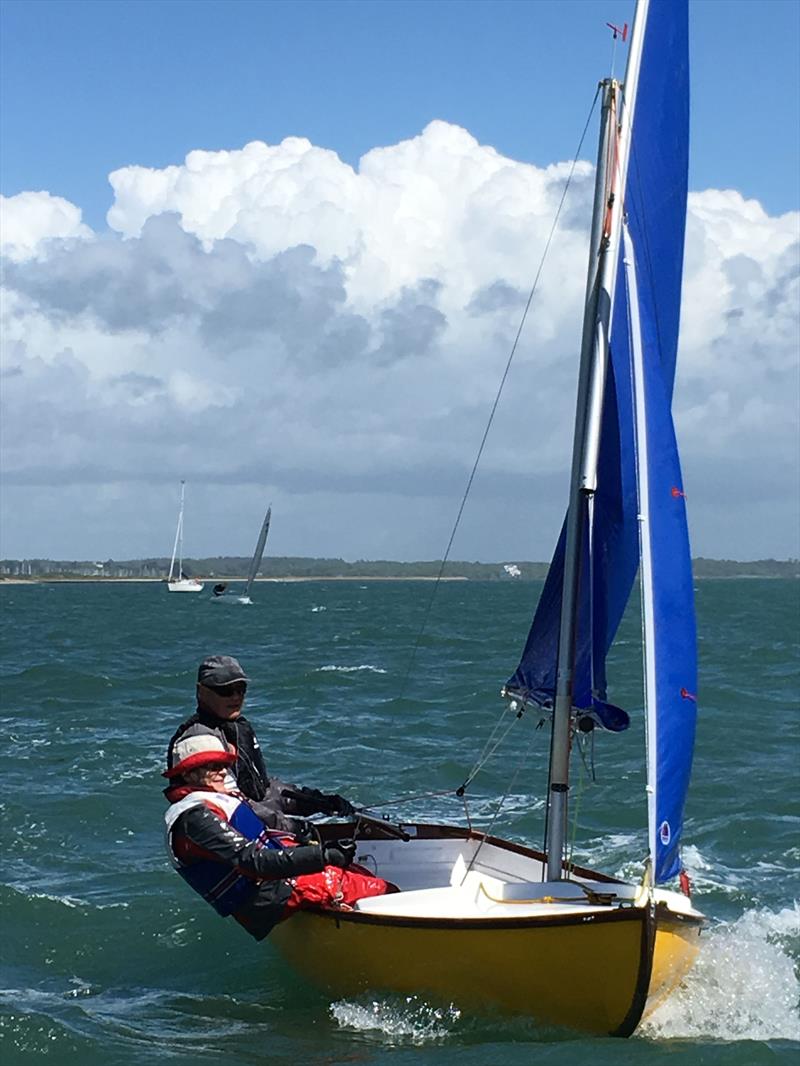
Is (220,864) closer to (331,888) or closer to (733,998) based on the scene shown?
(331,888)

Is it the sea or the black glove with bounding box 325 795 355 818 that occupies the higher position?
the black glove with bounding box 325 795 355 818

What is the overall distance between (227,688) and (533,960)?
205 centimetres

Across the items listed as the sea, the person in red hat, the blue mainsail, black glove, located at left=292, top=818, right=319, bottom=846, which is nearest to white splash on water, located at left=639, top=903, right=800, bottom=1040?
the sea

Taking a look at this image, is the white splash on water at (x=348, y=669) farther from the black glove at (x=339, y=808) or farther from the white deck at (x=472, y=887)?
the black glove at (x=339, y=808)

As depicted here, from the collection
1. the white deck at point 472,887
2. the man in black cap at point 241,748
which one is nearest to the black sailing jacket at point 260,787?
the man in black cap at point 241,748

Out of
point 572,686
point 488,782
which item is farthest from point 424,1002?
point 488,782

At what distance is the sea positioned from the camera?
7191mm

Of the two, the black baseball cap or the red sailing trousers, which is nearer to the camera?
the black baseball cap

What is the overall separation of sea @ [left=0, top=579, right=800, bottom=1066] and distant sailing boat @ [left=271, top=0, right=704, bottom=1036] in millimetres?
260

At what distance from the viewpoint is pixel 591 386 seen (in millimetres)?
7562

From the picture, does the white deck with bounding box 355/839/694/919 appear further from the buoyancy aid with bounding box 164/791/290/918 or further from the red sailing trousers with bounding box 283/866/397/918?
the buoyancy aid with bounding box 164/791/290/918

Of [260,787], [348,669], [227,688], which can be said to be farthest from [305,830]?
[348,669]

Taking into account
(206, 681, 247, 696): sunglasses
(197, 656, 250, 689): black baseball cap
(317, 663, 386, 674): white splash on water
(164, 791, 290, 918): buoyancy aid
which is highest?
(197, 656, 250, 689): black baseball cap

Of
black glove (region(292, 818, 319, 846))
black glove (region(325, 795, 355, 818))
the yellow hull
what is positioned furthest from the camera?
black glove (region(325, 795, 355, 818))
